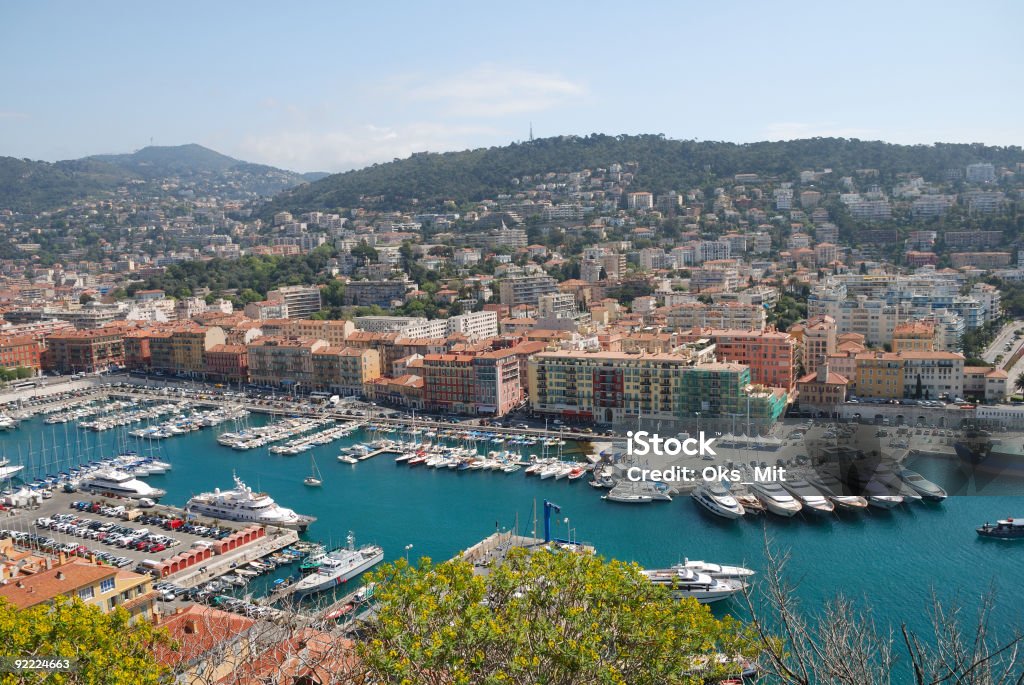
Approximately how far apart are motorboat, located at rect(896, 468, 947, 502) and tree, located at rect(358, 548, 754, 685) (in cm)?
1039

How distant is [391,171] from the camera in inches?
3012

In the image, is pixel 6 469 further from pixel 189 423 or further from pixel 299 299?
pixel 299 299

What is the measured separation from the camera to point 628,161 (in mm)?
68438

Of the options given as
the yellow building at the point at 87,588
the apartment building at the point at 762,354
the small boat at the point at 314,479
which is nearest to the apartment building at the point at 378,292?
A: the apartment building at the point at 762,354

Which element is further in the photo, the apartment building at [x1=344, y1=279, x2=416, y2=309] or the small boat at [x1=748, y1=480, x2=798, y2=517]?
the apartment building at [x1=344, y1=279, x2=416, y2=309]

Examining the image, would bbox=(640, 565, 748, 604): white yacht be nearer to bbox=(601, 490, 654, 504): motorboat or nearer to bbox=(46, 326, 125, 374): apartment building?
bbox=(601, 490, 654, 504): motorboat

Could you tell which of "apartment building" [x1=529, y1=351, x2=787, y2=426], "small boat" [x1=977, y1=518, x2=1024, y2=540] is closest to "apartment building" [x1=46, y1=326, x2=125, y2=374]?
"apartment building" [x1=529, y1=351, x2=787, y2=426]

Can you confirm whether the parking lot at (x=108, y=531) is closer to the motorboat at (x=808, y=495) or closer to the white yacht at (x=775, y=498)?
the white yacht at (x=775, y=498)

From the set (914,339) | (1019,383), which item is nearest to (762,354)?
(914,339)

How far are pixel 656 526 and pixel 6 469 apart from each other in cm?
1293

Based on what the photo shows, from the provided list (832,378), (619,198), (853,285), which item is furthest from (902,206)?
(832,378)

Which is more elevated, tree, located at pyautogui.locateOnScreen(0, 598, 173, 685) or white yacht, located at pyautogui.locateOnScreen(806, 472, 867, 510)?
tree, located at pyautogui.locateOnScreen(0, 598, 173, 685)

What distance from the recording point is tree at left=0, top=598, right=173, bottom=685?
14.1ft

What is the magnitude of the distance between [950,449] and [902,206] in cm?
3808
